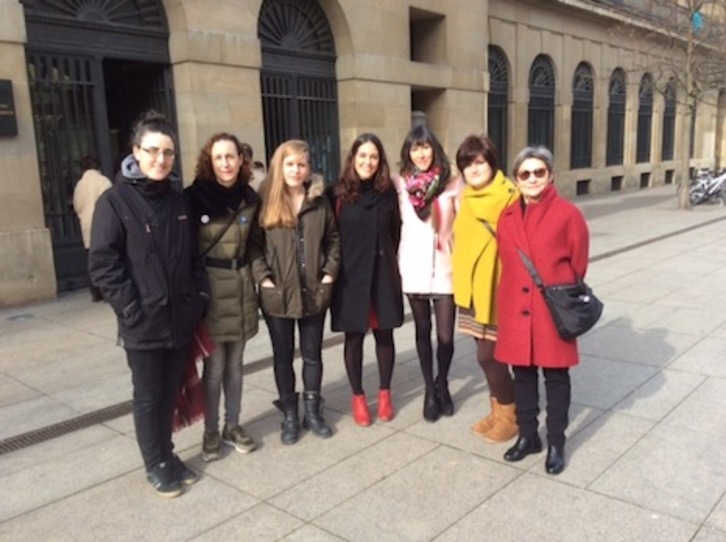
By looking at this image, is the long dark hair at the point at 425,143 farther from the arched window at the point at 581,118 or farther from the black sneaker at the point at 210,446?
the arched window at the point at 581,118

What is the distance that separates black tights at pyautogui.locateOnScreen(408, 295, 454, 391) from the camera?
4.26m

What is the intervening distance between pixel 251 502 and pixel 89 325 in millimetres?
4671

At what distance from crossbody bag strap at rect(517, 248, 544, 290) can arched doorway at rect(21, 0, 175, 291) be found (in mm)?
7455

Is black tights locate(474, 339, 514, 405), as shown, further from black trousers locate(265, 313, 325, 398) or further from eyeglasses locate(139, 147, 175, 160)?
eyeglasses locate(139, 147, 175, 160)

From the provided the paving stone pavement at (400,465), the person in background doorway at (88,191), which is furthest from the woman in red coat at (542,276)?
the person in background doorway at (88,191)

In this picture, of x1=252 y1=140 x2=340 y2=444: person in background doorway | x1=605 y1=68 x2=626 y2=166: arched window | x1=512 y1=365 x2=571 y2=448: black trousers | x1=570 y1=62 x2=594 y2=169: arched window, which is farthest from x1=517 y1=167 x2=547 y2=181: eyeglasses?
x1=605 y1=68 x2=626 y2=166: arched window

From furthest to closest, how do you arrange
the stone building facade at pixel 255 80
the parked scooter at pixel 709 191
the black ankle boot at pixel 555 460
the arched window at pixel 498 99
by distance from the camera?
the parked scooter at pixel 709 191 < the arched window at pixel 498 99 < the stone building facade at pixel 255 80 < the black ankle boot at pixel 555 460

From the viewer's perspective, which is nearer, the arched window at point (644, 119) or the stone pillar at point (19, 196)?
the stone pillar at point (19, 196)

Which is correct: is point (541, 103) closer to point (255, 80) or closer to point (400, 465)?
point (255, 80)

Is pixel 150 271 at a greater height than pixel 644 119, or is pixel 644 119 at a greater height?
pixel 644 119

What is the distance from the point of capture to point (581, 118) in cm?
2273

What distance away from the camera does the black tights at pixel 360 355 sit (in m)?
4.29

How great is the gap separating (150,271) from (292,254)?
0.90 metres

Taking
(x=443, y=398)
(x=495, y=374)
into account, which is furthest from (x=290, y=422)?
(x=495, y=374)
